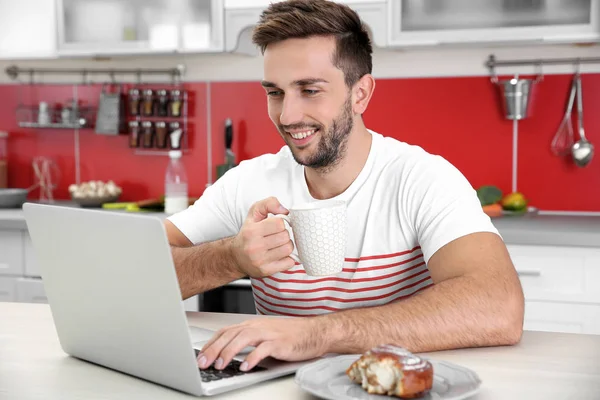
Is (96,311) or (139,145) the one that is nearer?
(96,311)

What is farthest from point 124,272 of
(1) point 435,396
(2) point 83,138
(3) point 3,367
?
(2) point 83,138

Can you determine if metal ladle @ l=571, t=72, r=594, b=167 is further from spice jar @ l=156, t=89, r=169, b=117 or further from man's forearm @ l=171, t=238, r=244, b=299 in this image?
man's forearm @ l=171, t=238, r=244, b=299

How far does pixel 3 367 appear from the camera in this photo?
1.15 m

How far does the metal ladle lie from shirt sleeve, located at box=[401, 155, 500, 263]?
153 centimetres

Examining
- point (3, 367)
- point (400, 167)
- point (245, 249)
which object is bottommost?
point (3, 367)

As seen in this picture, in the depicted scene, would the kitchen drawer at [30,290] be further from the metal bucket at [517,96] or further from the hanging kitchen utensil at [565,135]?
the hanging kitchen utensil at [565,135]

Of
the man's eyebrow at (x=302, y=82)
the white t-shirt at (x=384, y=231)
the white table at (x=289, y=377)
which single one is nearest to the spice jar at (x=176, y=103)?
the white t-shirt at (x=384, y=231)

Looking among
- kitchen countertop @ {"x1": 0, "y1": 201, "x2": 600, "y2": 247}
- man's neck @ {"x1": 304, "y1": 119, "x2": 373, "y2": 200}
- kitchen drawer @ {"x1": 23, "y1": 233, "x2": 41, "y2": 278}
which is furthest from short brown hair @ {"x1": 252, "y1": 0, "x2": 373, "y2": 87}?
kitchen drawer @ {"x1": 23, "y1": 233, "x2": 41, "y2": 278}

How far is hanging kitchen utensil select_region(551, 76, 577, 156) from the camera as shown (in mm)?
2988

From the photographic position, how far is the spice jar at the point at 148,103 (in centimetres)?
345

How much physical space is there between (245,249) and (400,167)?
49 cm

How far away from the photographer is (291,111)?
154 centimetres

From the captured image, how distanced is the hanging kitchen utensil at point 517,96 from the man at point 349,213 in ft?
4.61

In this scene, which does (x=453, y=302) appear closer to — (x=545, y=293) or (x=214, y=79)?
(x=545, y=293)
